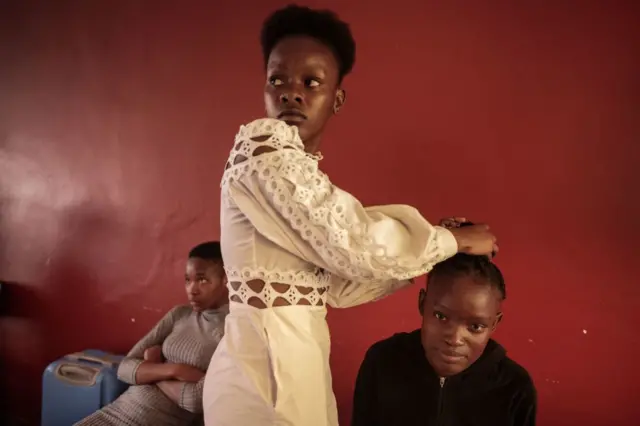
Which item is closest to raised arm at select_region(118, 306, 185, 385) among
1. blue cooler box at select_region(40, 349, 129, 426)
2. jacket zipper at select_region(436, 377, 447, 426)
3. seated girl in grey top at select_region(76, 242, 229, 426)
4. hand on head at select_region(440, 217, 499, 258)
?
seated girl in grey top at select_region(76, 242, 229, 426)

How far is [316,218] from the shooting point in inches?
34.3

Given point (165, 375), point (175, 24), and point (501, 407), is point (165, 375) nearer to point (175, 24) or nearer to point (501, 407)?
point (501, 407)

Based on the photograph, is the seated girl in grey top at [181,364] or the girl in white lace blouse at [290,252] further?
the seated girl in grey top at [181,364]

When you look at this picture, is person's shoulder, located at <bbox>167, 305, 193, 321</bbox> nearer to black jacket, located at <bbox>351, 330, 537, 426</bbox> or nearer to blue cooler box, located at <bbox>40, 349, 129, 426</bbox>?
blue cooler box, located at <bbox>40, 349, 129, 426</bbox>

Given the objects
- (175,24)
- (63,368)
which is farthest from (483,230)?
(63,368)

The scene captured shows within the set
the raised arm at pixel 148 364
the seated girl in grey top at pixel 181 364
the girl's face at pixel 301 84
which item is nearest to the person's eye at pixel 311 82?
the girl's face at pixel 301 84

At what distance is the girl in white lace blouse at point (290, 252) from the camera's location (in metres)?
0.89

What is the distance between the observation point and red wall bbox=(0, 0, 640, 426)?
152 centimetres

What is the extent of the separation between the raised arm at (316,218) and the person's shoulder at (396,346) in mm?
443

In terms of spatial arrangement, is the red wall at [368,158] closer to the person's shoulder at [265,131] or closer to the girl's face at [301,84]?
the girl's face at [301,84]

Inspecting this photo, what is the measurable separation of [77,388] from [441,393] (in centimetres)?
161

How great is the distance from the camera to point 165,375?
6.06 ft

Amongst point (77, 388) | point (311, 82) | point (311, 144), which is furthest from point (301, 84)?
point (77, 388)

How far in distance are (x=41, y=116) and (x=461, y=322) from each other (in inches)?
94.6
